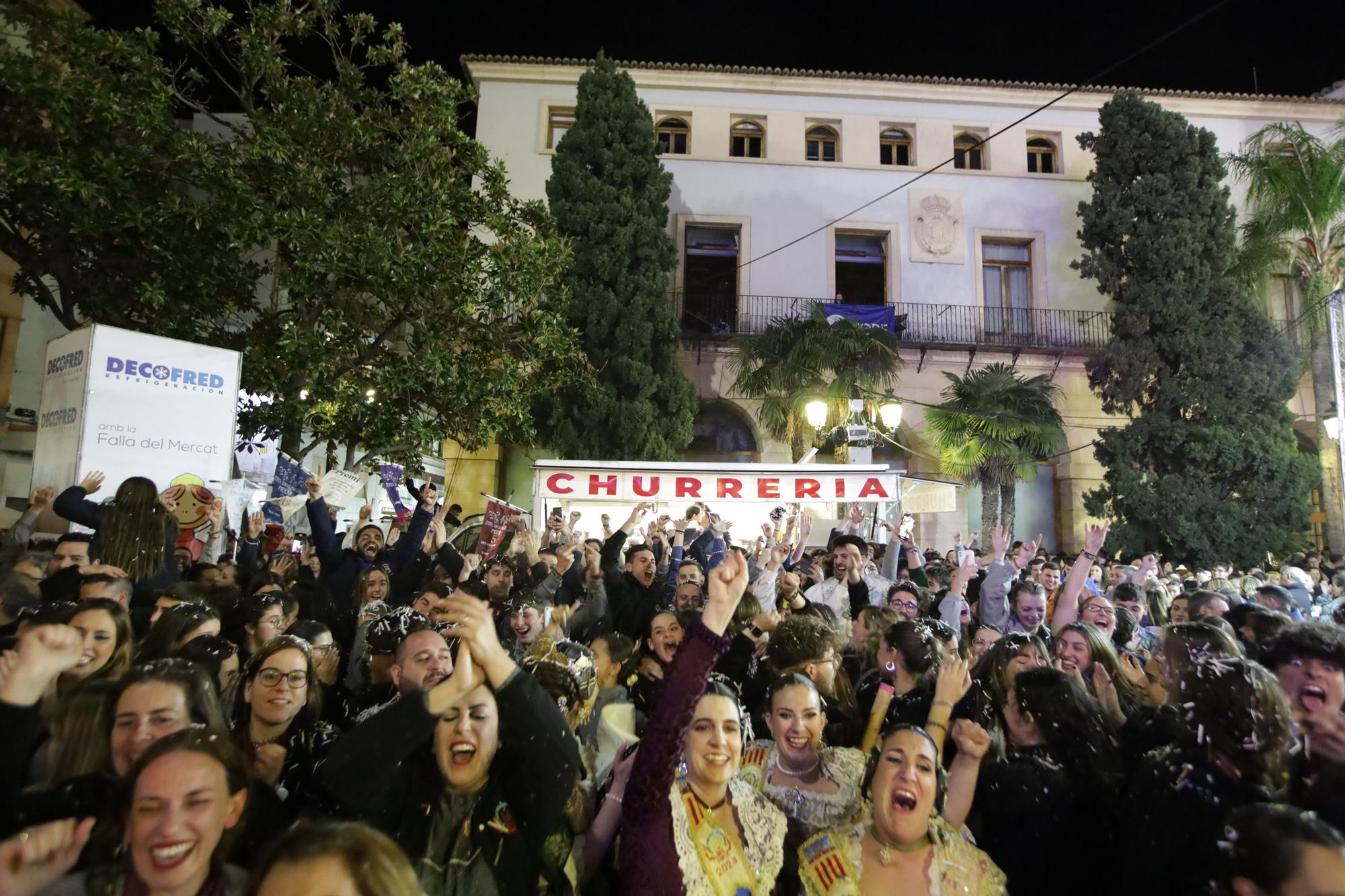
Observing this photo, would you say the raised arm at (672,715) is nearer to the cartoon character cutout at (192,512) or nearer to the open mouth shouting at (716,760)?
the open mouth shouting at (716,760)

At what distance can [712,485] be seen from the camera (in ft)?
36.0

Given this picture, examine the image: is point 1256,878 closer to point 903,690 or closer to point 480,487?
point 903,690

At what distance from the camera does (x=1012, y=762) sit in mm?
2838

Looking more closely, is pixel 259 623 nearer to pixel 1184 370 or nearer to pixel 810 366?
pixel 810 366

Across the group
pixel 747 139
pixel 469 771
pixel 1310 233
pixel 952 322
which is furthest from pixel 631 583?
pixel 747 139

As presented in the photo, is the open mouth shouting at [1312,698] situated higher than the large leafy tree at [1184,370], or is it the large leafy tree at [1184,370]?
the large leafy tree at [1184,370]

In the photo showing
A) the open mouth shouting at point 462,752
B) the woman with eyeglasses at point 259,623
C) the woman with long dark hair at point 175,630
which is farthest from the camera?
the woman with eyeglasses at point 259,623

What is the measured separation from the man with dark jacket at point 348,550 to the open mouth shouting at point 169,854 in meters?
4.28

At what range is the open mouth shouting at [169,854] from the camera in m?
1.87

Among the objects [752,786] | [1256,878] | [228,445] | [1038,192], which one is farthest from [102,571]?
[1038,192]

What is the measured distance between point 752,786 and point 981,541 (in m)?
18.0

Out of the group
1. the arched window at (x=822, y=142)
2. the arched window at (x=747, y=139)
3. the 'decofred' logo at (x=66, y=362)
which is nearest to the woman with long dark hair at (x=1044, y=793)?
the 'decofred' logo at (x=66, y=362)

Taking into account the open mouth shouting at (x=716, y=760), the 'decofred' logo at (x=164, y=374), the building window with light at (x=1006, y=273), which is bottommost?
the open mouth shouting at (x=716, y=760)

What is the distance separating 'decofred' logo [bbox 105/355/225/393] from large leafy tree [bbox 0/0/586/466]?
3.70 m
